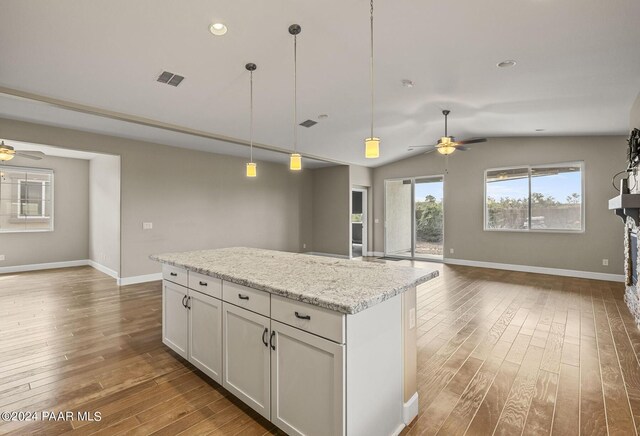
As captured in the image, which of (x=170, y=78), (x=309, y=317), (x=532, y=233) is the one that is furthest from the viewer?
(x=532, y=233)

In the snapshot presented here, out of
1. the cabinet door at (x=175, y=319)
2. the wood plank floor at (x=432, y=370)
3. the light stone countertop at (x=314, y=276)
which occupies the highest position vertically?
the light stone countertop at (x=314, y=276)

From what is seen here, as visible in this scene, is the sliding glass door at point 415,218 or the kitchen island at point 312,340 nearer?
the kitchen island at point 312,340

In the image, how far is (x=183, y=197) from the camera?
634 centimetres

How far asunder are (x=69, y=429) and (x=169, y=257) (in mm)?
1334

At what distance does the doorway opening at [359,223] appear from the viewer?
927 centimetres

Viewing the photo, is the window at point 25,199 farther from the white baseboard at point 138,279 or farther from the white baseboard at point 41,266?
the white baseboard at point 138,279

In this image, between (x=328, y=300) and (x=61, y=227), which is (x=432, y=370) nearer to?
(x=328, y=300)

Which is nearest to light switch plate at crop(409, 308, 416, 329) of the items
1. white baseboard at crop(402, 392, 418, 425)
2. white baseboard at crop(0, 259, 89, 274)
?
white baseboard at crop(402, 392, 418, 425)

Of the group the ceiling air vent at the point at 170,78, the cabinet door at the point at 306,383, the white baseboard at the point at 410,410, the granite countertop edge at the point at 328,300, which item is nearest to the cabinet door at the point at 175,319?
the granite countertop edge at the point at 328,300

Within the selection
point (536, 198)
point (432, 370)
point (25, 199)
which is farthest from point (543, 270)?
point (25, 199)

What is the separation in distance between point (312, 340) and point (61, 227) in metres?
8.54

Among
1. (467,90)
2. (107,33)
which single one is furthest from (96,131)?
(467,90)

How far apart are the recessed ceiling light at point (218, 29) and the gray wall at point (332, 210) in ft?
19.7

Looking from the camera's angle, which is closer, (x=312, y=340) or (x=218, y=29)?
(x=312, y=340)
